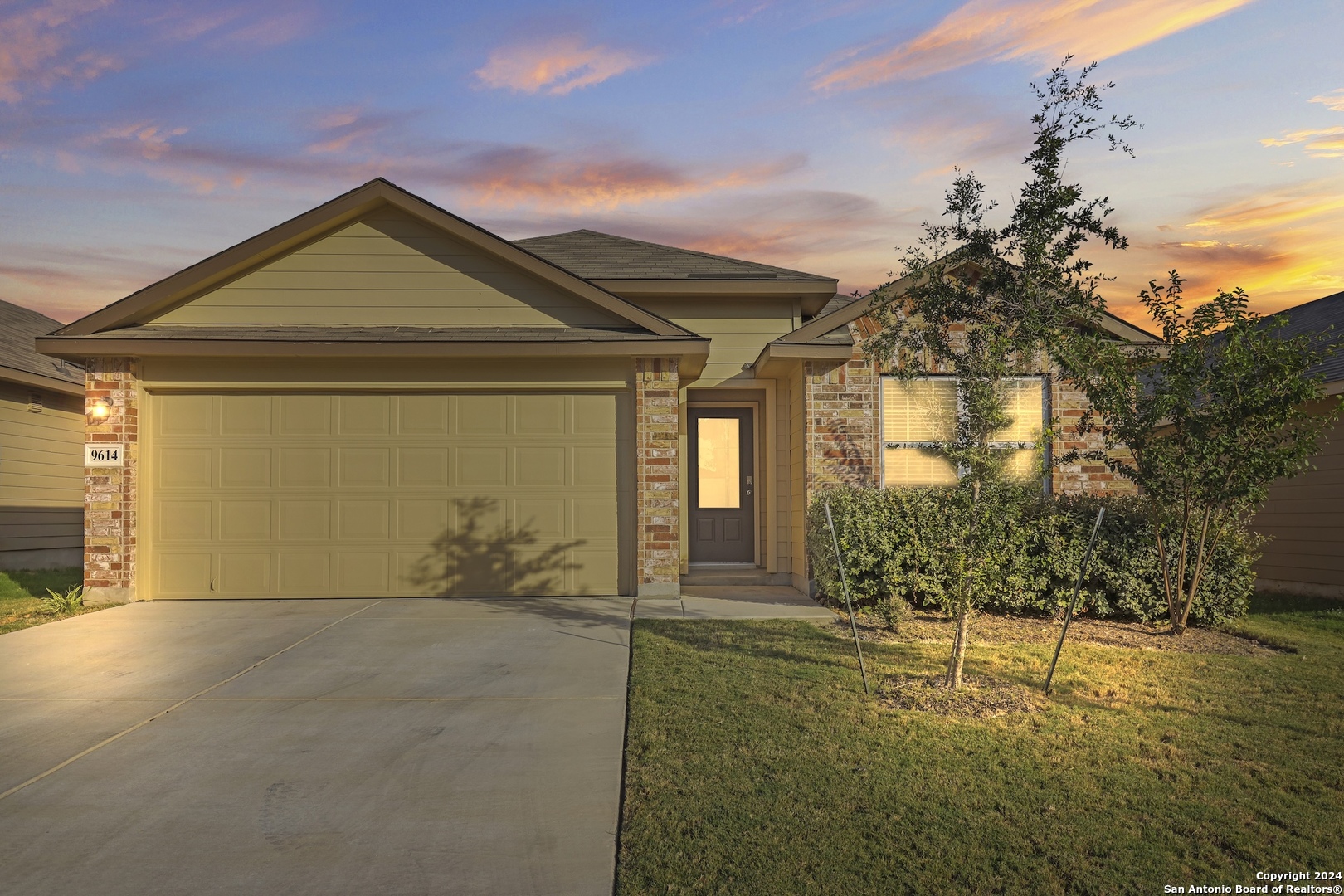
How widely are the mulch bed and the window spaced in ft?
8.40

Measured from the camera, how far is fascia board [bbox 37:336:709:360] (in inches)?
414

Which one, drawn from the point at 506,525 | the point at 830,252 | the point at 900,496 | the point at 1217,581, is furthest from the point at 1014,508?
the point at 830,252

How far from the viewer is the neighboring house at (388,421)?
10.8 metres

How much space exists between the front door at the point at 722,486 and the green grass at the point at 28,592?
26.7 feet

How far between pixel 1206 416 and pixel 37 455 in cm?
1824

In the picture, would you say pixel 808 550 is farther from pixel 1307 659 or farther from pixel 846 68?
pixel 846 68

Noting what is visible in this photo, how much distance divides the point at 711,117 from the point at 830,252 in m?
5.58

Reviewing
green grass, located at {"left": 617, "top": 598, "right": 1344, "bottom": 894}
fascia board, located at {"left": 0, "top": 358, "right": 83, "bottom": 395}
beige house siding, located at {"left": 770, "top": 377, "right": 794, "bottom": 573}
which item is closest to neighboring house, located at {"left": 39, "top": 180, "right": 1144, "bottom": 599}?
beige house siding, located at {"left": 770, "top": 377, "right": 794, "bottom": 573}

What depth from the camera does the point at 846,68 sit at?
12.8m

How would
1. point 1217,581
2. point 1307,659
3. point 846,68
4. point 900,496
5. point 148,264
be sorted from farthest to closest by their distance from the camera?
point 148,264
point 846,68
point 900,496
point 1217,581
point 1307,659

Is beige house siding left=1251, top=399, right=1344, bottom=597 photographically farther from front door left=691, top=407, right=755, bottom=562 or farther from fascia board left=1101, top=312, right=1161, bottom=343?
front door left=691, top=407, right=755, bottom=562

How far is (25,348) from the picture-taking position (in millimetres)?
16016

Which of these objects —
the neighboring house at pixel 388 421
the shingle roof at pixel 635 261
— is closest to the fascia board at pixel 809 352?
the neighboring house at pixel 388 421

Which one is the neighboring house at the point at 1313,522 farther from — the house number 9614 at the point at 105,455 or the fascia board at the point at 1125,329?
the house number 9614 at the point at 105,455
